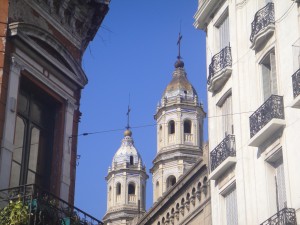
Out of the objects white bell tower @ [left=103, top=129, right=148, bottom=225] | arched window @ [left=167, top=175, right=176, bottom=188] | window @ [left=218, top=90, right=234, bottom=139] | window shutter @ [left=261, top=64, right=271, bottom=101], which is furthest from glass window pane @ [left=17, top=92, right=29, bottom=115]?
white bell tower @ [left=103, top=129, right=148, bottom=225]

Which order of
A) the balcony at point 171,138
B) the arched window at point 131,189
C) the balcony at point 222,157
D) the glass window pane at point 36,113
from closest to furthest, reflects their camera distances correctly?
the glass window pane at point 36,113, the balcony at point 222,157, the balcony at point 171,138, the arched window at point 131,189

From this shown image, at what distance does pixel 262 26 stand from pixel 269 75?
1.35 metres

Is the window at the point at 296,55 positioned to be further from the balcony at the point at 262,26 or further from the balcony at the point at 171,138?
the balcony at the point at 171,138

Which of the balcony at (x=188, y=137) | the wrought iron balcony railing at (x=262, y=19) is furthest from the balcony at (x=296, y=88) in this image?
the balcony at (x=188, y=137)

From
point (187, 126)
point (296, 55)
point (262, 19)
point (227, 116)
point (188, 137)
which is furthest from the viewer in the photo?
point (187, 126)

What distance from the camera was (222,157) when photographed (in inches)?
843

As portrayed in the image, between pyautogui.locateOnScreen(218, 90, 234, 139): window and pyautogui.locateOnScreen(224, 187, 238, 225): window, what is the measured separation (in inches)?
73.4

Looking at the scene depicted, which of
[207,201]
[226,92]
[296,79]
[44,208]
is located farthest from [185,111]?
[44,208]

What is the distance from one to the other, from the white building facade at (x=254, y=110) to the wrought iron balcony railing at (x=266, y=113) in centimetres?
3

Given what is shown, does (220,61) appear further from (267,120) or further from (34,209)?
(34,209)

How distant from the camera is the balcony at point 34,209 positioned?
13.3m

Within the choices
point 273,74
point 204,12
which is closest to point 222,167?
point 273,74

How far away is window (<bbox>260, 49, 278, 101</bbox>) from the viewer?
19.6 metres

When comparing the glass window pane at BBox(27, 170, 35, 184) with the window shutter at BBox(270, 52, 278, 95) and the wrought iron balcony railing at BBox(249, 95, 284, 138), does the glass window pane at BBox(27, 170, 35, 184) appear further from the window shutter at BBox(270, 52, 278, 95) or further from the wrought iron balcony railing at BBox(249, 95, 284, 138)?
the window shutter at BBox(270, 52, 278, 95)
